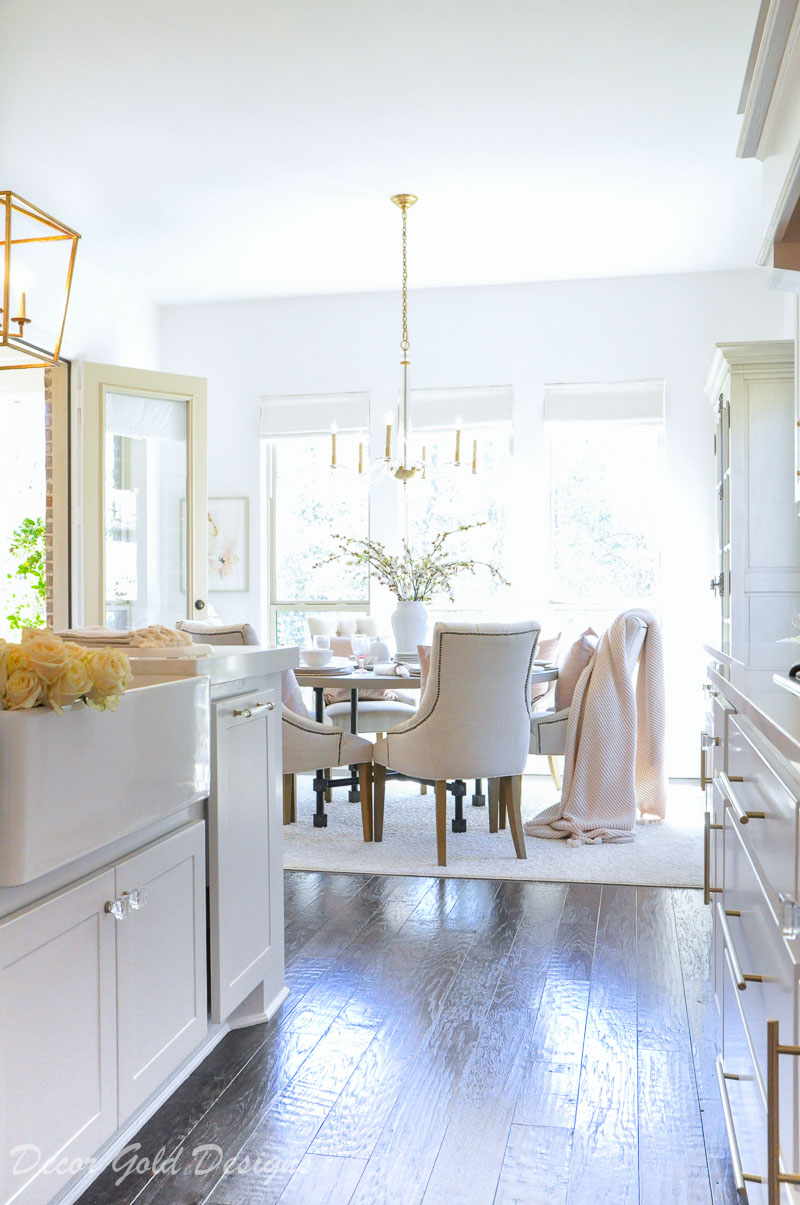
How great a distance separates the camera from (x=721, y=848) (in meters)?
1.99

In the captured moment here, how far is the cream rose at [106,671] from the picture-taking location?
1.44m

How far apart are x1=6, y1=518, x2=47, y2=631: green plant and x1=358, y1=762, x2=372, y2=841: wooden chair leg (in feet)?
14.3

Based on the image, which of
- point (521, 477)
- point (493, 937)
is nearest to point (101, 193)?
point (521, 477)

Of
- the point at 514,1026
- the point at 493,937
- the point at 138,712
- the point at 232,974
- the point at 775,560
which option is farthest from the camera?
the point at 775,560

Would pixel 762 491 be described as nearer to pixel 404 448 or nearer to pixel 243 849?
pixel 404 448

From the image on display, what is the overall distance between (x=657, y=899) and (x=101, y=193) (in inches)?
156

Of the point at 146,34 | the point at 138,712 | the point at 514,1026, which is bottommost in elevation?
the point at 514,1026

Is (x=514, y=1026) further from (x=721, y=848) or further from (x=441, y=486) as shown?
(x=441, y=486)

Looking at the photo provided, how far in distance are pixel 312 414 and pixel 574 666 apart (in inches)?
115

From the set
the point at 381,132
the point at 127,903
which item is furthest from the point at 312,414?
the point at 127,903

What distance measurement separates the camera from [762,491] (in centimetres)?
471

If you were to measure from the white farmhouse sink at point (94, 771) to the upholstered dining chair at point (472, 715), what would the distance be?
180 cm

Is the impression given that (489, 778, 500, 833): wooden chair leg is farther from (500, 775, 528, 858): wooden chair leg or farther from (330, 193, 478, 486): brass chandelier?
(330, 193, 478, 486): brass chandelier

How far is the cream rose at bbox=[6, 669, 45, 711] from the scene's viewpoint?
1.36 meters
